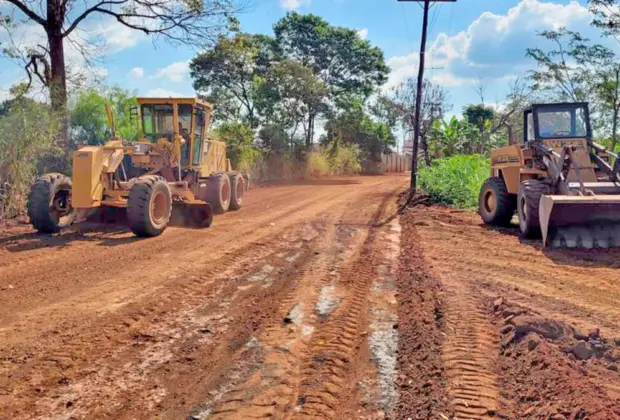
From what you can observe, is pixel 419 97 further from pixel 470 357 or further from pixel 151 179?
pixel 470 357

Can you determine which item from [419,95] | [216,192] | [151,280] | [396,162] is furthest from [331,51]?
[151,280]

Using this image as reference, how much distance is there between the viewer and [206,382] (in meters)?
3.88

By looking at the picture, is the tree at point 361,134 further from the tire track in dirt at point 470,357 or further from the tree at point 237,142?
the tire track in dirt at point 470,357

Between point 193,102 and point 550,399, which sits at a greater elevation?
point 193,102

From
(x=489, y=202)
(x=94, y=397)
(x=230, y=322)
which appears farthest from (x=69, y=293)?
(x=489, y=202)

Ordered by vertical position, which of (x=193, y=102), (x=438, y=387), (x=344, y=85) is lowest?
(x=438, y=387)

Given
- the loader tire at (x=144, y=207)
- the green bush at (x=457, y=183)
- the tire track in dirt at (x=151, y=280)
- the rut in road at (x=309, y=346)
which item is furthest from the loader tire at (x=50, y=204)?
the green bush at (x=457, y=183)

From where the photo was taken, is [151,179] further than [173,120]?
No

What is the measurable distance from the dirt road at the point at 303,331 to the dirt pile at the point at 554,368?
15 millimetres

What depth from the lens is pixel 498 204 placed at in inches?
469

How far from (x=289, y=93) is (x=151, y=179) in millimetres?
21981

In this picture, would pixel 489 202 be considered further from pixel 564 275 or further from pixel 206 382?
pixel 206 382

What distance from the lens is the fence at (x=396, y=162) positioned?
47.5 meters

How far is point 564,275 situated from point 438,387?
13.6 feet
